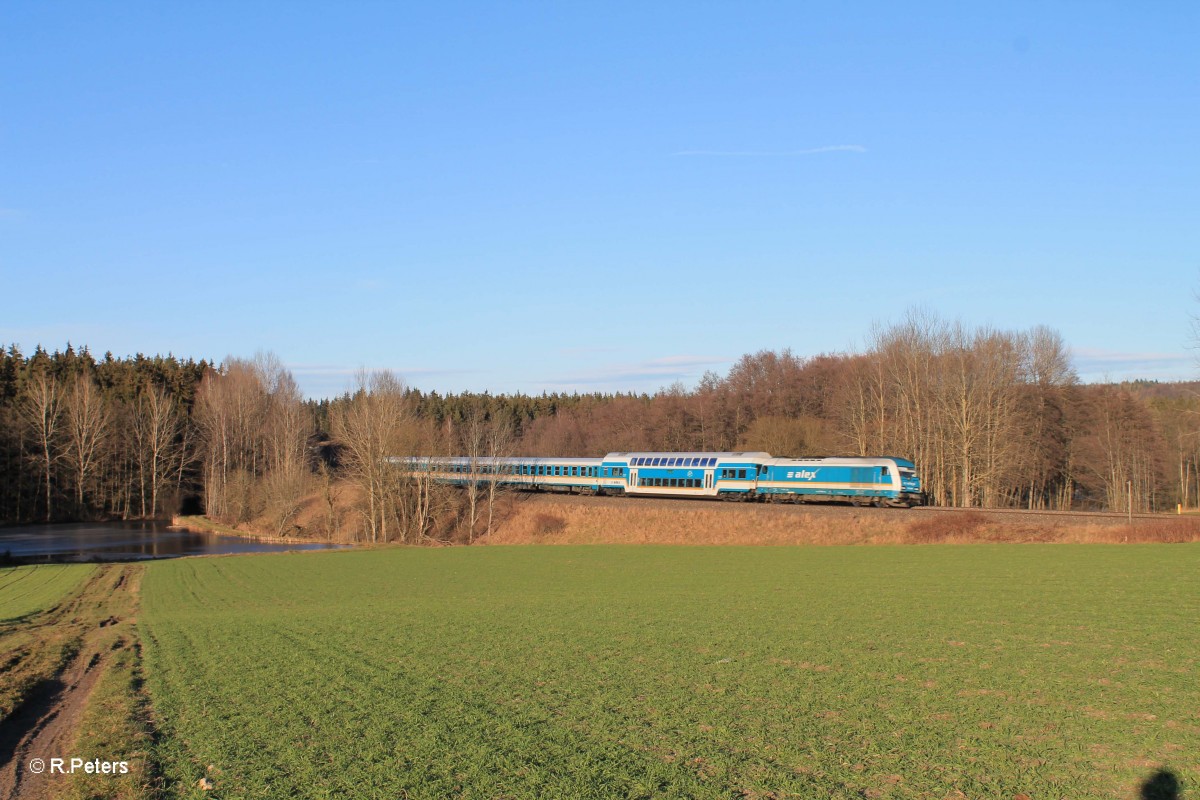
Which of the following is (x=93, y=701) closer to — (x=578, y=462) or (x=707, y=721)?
(x=707, y=721)

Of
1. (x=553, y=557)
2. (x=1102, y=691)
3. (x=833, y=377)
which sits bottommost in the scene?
(x=553, y=557)

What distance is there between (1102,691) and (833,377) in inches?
3247

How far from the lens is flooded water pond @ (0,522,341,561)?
194ft

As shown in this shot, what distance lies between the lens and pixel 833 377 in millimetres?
92062

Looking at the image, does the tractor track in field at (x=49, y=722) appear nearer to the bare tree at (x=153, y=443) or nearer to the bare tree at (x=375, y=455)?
the bare tree at (x=375, y=455)

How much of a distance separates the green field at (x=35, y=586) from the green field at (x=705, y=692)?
27.0 feet

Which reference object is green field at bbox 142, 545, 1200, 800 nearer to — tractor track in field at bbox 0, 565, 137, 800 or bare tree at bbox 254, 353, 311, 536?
tractor track in field at bbox 0, 565, 137, 800

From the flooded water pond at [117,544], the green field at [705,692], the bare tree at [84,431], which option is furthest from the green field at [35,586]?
the bare tree at [84,431]

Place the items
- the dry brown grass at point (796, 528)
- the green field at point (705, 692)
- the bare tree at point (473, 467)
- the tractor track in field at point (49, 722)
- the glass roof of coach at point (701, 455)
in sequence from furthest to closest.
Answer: the bare tree at point (473, 467)
the glass roof of coach at point (701, 455)
the dry brown grass at point (796, 528)
the tractor track in field at point (49, 722)
the green field at point (705, 692)

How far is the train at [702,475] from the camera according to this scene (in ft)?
161

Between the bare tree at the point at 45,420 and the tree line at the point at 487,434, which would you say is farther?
the bare tree at the point at 45,420

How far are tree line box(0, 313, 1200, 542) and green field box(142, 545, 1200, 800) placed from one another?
3831 centimetres

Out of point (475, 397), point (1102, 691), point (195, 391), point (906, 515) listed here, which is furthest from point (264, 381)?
point (1102, 691)

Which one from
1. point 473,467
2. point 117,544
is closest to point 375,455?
point 473,467
